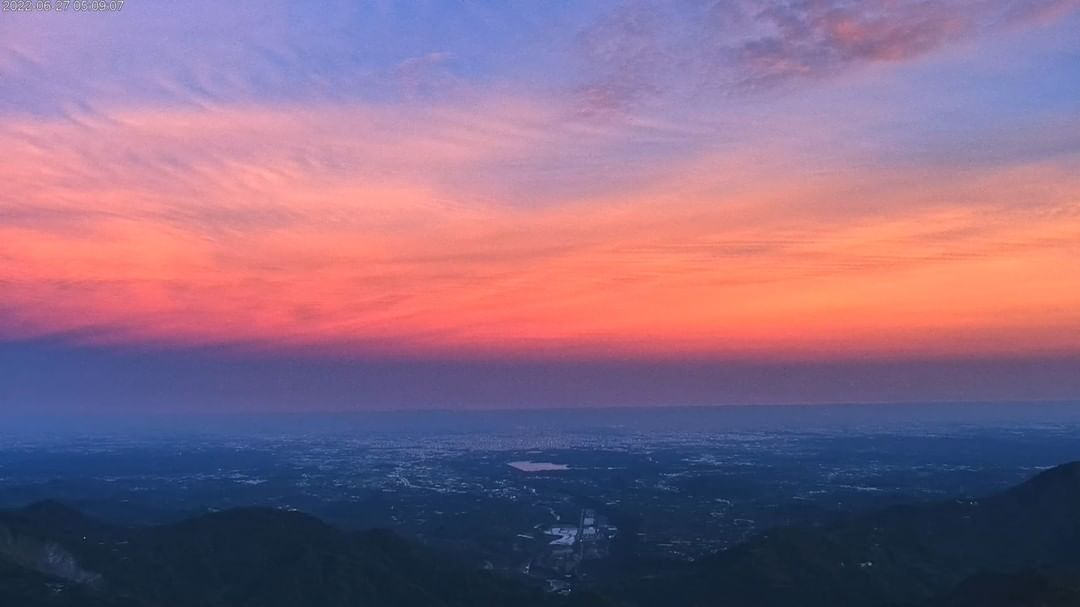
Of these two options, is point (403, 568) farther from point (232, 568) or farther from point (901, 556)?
point (901, 556)

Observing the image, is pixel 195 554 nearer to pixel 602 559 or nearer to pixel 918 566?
pixel 602 559

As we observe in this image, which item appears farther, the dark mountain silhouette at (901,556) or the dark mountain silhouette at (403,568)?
the dark mountain silhouette at (901,556)

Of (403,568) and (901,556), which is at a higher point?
(901,556)

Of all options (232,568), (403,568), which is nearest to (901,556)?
(403,568)

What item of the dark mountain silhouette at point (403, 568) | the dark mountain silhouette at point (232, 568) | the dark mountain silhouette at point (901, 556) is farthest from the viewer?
the dark mountain silhouette at point (901, 556)

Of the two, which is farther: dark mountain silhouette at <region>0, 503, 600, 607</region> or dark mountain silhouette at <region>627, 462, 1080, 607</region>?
dark mountain silhouette at <region>627, 462, 1080, 607</region>

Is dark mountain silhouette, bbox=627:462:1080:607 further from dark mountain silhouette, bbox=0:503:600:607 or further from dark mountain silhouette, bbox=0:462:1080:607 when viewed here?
dark mountain silhouette, bbox=0:503:600:607

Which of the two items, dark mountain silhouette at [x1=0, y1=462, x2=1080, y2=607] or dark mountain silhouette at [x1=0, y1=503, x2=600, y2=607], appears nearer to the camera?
dark mountain silhouette at [x1=0, y1=462, x2=1080, y2=607]

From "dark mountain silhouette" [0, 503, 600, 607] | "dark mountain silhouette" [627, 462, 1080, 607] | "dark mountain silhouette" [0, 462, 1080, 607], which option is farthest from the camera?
"dark mountain silhouette" [627, 462, 1080, 607]

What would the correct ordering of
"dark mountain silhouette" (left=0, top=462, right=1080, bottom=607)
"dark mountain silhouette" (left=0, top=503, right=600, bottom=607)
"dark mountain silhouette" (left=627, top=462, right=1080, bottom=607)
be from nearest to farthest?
"dark mountain silhouette" (left=0, top=462, right=1080, bottom=607) < "dark mountain silhouette" (left=0, top=503, right=600, bottom=607) < "dark mountain silhouette" (left=627, top=462, right=1080, bottom=607)

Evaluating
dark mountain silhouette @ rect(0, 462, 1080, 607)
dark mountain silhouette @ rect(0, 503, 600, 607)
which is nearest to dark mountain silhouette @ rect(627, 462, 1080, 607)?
dark mountain silhouette @ rect(0, 462, 1080, 607)

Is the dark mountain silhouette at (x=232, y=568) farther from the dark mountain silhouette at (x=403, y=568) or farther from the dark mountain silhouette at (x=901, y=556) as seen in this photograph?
the dark mountain silhouette at (x=901, y=556)

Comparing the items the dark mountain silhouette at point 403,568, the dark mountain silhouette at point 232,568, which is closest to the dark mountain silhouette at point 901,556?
the dark mountain silhouette at point 403,568
